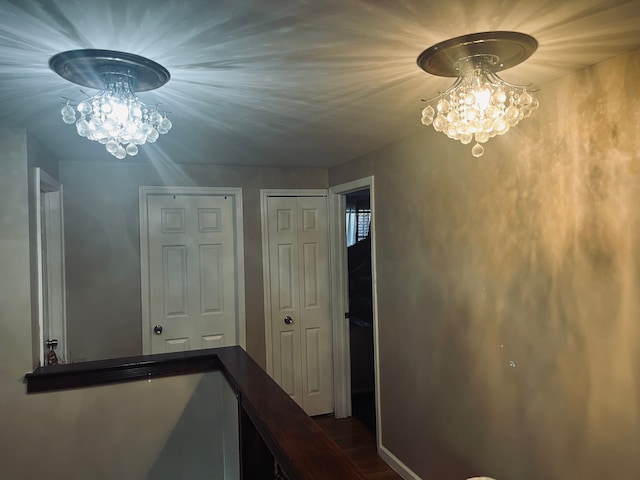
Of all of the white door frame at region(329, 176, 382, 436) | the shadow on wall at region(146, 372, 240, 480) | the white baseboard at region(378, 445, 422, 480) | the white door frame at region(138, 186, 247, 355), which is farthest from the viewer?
the white door frame at region(329, 176, 382, 436)

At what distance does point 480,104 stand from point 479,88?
0.18ft

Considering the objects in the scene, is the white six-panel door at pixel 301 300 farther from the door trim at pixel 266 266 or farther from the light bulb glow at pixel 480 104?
the light bulb glow at pixel 480 104

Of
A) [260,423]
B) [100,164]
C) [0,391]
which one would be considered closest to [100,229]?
[100,164]

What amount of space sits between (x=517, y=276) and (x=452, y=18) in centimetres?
126

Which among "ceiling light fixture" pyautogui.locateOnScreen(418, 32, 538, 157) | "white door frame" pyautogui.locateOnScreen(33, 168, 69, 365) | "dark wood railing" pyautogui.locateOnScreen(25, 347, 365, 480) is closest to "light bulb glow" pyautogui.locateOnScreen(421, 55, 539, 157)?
"ceiling light fixture" pyautogui.locateOnScreen(418, 32, 538, 157)

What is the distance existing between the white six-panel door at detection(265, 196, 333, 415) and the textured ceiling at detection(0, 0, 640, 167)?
1768mm

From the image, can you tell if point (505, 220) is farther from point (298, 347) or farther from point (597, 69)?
point (298, 347)

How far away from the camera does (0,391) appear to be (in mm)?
2400

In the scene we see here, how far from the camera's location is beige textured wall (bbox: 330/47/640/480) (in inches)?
66.5

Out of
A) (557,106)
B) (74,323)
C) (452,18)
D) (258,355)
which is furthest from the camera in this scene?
(258,355)

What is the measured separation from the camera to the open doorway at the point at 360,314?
4.54 metres

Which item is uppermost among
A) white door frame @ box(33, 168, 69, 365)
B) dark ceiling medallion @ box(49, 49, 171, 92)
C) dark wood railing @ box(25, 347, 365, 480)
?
dark ceiling medallion @ box(49, 49, 171, 92)

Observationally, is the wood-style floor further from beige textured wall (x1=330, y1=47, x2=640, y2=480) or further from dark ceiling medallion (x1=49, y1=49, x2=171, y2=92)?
dark ceiling medallion (x1=49, y1=49, x2=171, y2=92)

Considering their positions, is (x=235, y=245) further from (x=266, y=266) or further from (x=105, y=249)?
(x=105, y=249)
